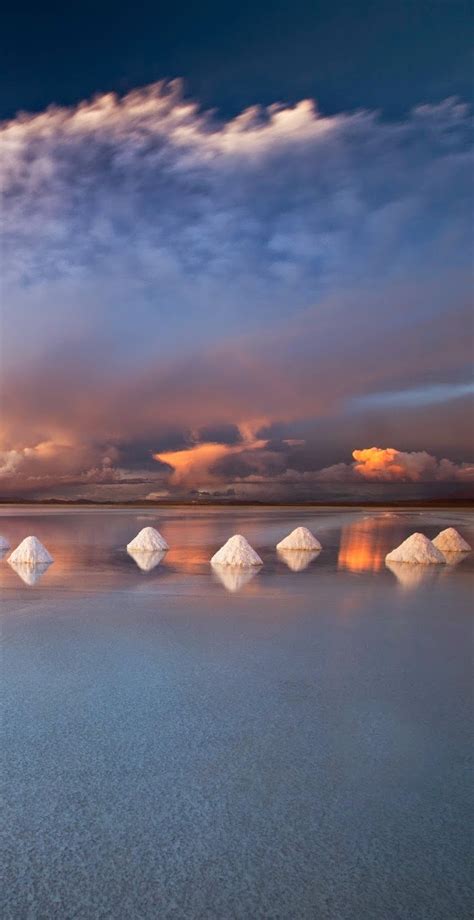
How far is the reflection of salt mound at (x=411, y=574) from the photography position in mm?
10953

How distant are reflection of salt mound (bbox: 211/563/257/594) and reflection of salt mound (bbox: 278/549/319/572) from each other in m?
0.95

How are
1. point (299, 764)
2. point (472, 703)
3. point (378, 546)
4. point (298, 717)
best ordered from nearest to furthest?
point (299, 764) → point (298, 717) → point (472, 703) → point (378, 546)

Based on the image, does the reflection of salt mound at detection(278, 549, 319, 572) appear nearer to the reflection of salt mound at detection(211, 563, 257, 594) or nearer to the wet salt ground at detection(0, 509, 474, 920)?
the reflection of salt mound at detection(211, 563, 257, 594)

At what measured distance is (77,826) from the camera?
8.53 feet

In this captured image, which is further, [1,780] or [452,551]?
[452,551]

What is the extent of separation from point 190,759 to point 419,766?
3.95 feet

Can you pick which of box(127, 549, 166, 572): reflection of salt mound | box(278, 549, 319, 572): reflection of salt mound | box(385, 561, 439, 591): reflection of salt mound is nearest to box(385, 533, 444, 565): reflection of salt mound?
box(385, 561, 439, 591): reflection of salt mound

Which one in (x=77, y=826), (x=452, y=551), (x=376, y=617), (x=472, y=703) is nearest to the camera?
(x=77, y=826)

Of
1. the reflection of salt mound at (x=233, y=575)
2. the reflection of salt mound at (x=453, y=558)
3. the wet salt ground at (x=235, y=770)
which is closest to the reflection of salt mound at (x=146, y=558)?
the reflection of salt mound at (x=233, y=575)

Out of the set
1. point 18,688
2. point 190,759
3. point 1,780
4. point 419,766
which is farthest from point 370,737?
point 18,688

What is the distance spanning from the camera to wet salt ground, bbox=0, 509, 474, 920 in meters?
2.25

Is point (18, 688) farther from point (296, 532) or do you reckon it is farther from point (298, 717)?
point (296, 532)

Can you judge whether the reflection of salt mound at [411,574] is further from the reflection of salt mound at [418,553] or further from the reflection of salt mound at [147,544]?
the reflection of salt mound at [147,544]

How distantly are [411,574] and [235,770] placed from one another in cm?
987
